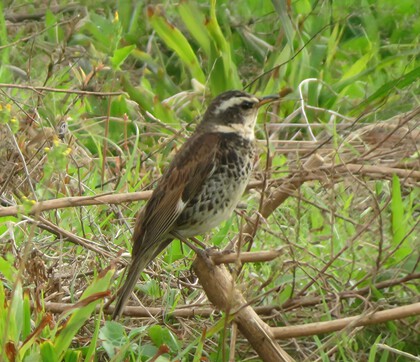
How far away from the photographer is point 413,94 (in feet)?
23.9

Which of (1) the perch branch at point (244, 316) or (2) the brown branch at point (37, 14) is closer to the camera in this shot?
(1) the perch branch at point (244, 316)

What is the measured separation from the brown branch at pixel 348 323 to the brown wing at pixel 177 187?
803 mm

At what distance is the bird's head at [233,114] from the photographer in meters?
6.01

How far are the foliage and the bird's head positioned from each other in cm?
22

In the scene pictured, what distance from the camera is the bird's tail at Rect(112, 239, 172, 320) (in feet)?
17.3

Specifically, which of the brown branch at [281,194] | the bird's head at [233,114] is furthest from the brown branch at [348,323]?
the bird's head at [233,114]

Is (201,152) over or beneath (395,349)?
over

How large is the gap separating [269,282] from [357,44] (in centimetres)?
387

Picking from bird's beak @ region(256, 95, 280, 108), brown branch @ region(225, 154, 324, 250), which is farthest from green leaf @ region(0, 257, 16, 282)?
bird's beak @ region(256, 95, 280, 108)

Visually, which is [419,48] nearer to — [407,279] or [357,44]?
[357,44]

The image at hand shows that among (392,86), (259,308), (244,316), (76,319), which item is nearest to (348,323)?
(244,316)

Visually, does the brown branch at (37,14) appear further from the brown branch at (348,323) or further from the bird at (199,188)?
the brown branch at (348,323)

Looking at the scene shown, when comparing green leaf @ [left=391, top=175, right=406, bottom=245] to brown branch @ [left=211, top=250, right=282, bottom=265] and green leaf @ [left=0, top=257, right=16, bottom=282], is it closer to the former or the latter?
brown branch @ [left=211, top=250, right=282, bottom=265]

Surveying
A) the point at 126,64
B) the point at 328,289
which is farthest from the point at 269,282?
the point at 126,64
